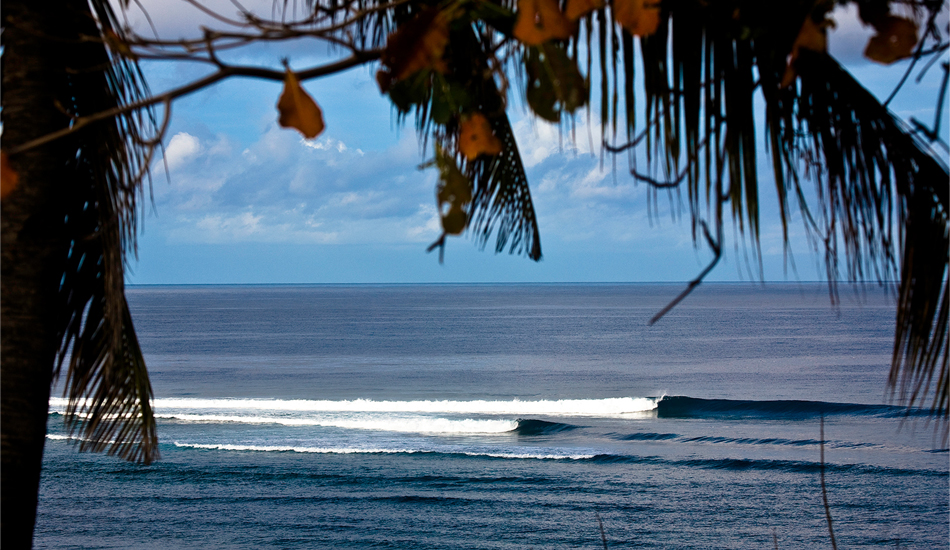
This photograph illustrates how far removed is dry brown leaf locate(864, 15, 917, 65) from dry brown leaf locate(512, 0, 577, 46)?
0.54 metres

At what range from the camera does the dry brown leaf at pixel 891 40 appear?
1.22 m

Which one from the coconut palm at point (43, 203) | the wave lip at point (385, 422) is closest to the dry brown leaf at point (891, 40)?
the coconut palm at point (43, 203)

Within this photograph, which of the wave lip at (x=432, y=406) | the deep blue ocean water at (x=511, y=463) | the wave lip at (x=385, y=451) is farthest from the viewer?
the wave lip at (x=432, y=406)

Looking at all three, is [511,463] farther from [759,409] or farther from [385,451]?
[759,409]

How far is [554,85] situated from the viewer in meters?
1.33

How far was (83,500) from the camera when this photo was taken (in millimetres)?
14320

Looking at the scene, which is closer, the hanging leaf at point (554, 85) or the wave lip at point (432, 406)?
the hanging leaf at point (554, 85)

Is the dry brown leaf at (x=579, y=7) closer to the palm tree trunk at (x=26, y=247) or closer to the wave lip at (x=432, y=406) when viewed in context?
the palm tree trunk at (x=26, y=247)

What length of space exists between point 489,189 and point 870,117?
6.94 ft

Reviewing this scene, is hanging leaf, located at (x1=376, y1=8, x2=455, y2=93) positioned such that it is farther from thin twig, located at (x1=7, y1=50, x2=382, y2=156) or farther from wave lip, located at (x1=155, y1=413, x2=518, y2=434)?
wave lip, located at (x1=155, y1=413, x2=518, y2=434)

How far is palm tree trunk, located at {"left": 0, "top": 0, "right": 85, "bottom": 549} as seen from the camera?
8.13 ft

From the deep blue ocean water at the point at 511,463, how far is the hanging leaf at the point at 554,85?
83cm

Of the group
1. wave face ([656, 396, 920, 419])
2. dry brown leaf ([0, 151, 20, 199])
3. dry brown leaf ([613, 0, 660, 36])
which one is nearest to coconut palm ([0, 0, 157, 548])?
dry brown leaf ([0, 151, 20, 199])

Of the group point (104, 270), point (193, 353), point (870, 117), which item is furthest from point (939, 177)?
point (193, 353)
